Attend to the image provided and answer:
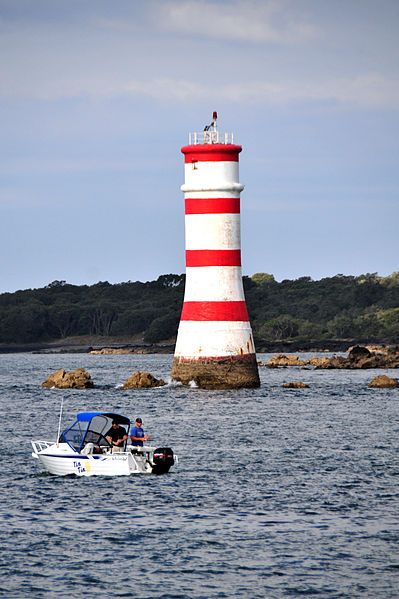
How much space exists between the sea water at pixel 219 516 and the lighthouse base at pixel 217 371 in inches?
310

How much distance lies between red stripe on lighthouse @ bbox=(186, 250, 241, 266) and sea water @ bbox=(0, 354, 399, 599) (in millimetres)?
8874

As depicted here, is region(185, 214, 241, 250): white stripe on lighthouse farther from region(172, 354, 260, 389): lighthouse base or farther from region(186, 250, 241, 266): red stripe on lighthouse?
region(172, 354, 260, 389): lighthouse base

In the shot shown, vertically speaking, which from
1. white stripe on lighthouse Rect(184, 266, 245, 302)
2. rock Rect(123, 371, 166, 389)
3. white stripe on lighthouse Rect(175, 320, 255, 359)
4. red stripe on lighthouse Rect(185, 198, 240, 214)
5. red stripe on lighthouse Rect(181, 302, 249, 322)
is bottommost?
rock Rect(123, 371, 166, 389)

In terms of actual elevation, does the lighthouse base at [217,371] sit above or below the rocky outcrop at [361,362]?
below

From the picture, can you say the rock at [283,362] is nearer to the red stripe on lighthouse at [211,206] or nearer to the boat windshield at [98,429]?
the red stripe on lighthouse at [211,206]

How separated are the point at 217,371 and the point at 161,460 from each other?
78.0ft

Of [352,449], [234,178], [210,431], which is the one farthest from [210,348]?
[352,449]

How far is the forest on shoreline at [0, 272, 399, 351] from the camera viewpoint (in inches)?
6127

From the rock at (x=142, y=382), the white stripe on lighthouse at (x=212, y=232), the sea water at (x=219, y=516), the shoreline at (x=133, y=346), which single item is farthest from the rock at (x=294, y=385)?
the shoreline at (x=133, y=346)

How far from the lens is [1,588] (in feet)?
81.6

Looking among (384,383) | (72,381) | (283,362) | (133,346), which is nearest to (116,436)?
(72,381)

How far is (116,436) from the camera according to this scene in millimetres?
37719

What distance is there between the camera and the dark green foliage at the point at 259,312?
156250 mm

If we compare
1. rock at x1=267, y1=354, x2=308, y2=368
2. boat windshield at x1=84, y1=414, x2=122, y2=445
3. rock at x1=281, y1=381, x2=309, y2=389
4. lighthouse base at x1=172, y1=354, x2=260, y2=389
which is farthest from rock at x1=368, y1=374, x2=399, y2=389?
boat windshield at x1=84, y1=414, x2=122, y2=445
